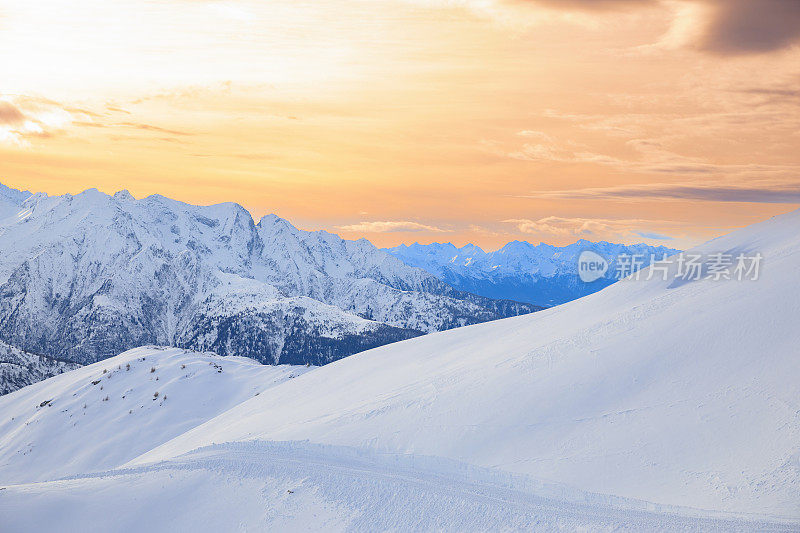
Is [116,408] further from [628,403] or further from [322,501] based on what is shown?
[628,403]

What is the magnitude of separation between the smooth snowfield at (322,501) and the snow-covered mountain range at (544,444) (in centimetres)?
5

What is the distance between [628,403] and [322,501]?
11.0 m

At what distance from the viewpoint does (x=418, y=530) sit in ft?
50.7

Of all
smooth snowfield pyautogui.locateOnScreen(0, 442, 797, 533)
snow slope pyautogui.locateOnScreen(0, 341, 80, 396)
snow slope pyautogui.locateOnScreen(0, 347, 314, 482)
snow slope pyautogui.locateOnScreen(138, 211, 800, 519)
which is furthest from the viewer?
snow slope pyautogui.locateOnScreen(0, 341, 80, 396)

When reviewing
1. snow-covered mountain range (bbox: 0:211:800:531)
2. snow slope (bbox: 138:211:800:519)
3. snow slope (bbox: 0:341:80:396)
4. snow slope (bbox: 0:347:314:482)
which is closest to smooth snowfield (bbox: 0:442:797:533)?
snow-covered mountain range (bbox: 0:211:800:531)

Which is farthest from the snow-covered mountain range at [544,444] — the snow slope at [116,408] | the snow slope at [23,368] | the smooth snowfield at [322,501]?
the snow slope at [23,368]

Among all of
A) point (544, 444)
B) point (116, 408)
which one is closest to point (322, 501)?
point (544, 444)

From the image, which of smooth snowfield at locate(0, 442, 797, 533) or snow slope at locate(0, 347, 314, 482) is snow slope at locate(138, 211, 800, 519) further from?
snow slope at locate(0, 347, 314, 482)

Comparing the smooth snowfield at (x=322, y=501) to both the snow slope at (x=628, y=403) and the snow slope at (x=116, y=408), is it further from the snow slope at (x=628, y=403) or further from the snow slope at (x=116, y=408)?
the snow slope at (x=116, y=408)

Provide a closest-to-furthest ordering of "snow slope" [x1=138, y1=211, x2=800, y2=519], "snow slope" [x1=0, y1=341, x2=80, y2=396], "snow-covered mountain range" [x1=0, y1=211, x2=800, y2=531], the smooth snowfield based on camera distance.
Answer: the smooth snowfield, "snow-covered mountain range" [x1=0, y1=211, x2=800, y2=531], "snow slope" [x1=138, y1=211, x2=800, y2=519], "snow slope" [x1=0, y1=341, x2=80, y2=396]

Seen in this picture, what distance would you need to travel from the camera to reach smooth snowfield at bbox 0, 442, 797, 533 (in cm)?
1502

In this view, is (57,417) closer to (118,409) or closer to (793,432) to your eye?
(118,409)

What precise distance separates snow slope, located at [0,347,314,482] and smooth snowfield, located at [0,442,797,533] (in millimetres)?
25116

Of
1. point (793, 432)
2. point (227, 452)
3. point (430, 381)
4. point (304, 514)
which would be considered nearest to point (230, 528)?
point (304, 514)
